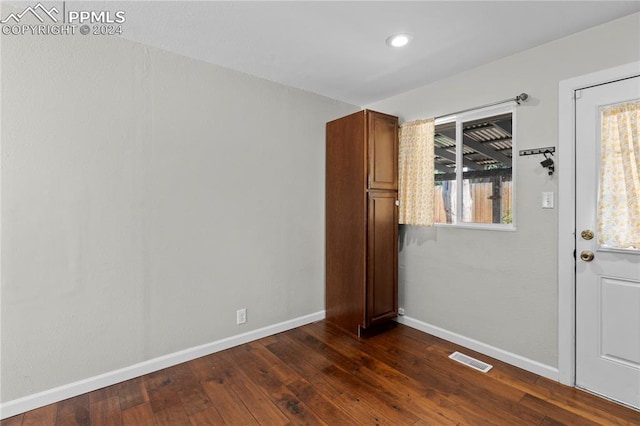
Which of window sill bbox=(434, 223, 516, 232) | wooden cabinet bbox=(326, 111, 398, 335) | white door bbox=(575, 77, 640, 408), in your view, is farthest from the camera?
wooden cabinet bbox=(326, 111, 398, 335)

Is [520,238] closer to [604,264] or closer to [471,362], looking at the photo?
[604,264]

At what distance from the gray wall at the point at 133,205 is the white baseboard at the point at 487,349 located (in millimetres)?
1319

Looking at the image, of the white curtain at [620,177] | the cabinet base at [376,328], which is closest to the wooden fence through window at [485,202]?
the white curtain at [620,177]

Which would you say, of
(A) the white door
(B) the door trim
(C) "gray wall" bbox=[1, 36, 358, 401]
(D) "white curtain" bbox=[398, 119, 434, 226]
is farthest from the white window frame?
(C) "gray wall" bbox=[1, 36, 358, 401]

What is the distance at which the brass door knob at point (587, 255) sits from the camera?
212cm

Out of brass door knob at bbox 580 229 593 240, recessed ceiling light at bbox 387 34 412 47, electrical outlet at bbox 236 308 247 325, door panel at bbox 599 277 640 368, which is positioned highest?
recessed ceiling light at bbox 387 34 412 47

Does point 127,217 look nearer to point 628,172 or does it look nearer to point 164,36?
point 164,36

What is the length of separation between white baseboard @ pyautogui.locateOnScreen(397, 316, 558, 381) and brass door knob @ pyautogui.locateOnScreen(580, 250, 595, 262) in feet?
2.85

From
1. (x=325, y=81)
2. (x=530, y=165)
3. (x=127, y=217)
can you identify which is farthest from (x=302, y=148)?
(x=530, y=165)

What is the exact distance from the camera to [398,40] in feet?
7.45

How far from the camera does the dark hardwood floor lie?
1.86 m

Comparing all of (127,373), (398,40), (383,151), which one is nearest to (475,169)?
(383,151)

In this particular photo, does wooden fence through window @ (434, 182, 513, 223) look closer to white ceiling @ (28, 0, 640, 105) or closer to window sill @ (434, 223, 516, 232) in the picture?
window sill @ (434, 223, 516, 232)

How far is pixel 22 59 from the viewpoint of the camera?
1908 millimetres
